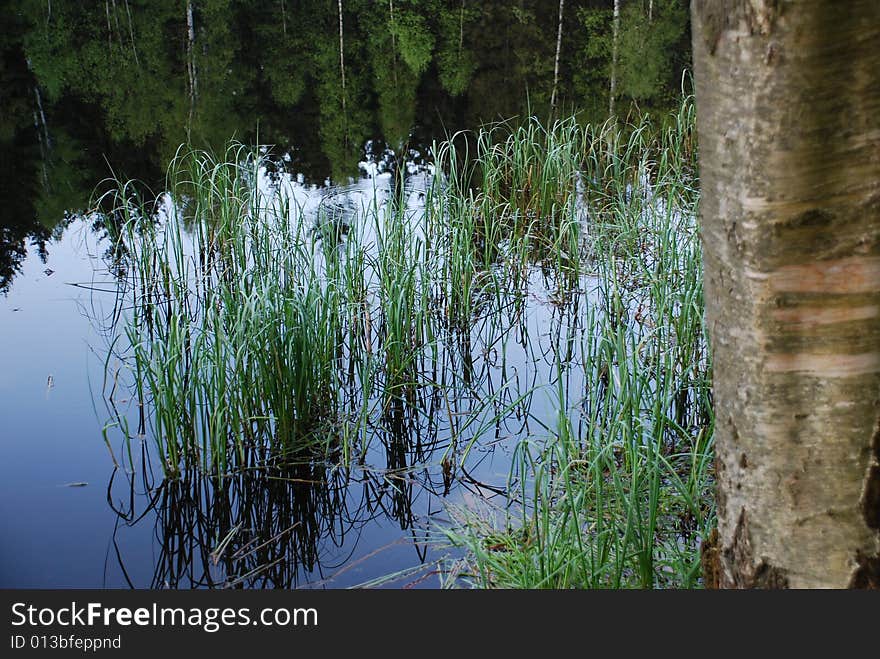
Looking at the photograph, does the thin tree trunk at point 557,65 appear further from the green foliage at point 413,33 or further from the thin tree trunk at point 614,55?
the green foliage at point 413,33

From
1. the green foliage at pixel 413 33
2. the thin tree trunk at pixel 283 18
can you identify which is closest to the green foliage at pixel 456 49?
the green foliage at pixel 413 33

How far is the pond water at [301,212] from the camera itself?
2965mm

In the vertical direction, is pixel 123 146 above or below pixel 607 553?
above

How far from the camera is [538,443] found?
3367 millimetres

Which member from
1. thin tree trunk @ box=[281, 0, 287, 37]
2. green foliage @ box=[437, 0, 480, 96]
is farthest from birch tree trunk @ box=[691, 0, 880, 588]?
thin tree trunk @ box=[281, 0, 287, 37]

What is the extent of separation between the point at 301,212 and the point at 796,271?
2.98 metres

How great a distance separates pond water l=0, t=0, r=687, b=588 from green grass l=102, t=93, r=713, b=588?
1.6 inches

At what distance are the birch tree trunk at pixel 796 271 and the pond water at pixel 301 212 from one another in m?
1.44

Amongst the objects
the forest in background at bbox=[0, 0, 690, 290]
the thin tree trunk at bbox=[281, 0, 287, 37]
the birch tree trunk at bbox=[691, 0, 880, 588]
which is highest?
the thin tree trunk at bbox=[281, 0, 287, 37]

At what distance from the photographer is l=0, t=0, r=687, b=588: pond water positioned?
9.73 feet

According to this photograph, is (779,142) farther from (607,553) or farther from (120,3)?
(120,3)

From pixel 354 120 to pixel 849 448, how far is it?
28.9 ft

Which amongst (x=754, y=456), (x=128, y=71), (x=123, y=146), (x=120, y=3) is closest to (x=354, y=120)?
(x=123, y=146)

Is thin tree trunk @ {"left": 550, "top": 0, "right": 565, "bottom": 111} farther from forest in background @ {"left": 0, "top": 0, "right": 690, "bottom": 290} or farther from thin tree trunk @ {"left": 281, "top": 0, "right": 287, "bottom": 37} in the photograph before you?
thin tree trunk @ {"left": 281, "top": 0, "right": 287, "bottom": 37}
